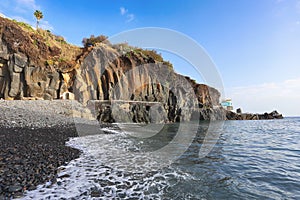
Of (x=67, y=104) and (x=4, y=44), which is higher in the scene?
(x=4, y=44)

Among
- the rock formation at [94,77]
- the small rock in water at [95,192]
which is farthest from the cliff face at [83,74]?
the small rock in water at [95,192]

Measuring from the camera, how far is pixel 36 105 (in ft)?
51.7

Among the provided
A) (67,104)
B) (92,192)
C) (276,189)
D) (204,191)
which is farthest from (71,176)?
(67,104)

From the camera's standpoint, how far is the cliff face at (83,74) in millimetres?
18922

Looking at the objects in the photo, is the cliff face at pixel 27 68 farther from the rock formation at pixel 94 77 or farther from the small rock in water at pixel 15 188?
the small rock in water at pixel 15 188

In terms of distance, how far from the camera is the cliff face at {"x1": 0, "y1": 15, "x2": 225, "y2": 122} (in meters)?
18.9

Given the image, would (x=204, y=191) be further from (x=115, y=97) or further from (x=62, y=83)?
(x=115, y=97)

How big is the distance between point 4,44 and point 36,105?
10565 mm

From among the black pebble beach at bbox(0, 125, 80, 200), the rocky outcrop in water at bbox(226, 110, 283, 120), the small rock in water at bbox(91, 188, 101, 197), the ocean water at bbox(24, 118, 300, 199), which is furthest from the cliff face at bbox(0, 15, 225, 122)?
the small rock in water at bbox(91, 188, 101, 197)

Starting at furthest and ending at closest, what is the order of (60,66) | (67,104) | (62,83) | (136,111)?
1. (136,111)
2. (60,66)
3. (62,83)
4. (67,104)

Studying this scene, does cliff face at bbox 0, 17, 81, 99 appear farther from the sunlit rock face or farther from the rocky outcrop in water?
the rocky outcrop in water

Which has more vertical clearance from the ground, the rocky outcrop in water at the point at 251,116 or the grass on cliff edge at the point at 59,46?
the grass on cliff edge at the point at 59,46

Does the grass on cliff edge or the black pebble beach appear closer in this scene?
the black pebble beach

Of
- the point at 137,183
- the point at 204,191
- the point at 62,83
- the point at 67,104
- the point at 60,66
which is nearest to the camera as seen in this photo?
the point at 204,191
